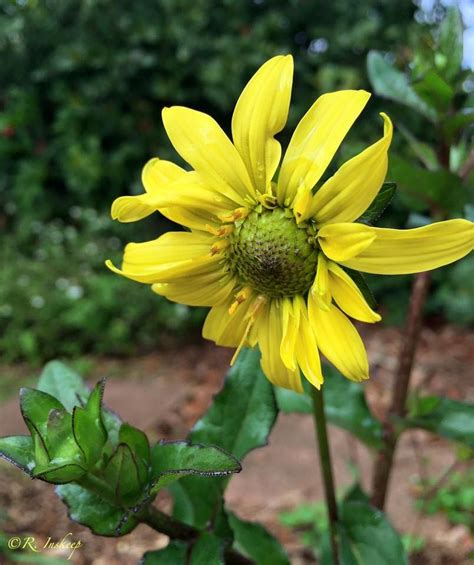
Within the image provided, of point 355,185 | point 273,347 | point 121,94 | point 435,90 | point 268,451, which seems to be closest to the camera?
point 355,185

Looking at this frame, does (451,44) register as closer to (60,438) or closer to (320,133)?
(320,133)

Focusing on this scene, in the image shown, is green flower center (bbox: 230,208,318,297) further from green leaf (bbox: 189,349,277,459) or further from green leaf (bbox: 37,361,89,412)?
green leaf (bbox: 37,361,89,412)

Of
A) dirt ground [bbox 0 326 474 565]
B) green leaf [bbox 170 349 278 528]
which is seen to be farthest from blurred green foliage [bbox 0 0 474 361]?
green leaf [bbox 170 349 278 528]

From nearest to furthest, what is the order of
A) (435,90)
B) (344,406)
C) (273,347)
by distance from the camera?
(273,347) → (435,90) → (344,406)

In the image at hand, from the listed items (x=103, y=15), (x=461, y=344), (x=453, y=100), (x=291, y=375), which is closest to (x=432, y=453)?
(x=461, y=344)

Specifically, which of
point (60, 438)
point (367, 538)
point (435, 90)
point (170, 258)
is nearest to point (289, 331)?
point (170, 258)

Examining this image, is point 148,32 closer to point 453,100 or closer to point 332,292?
point 453,100

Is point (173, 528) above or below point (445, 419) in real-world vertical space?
below
